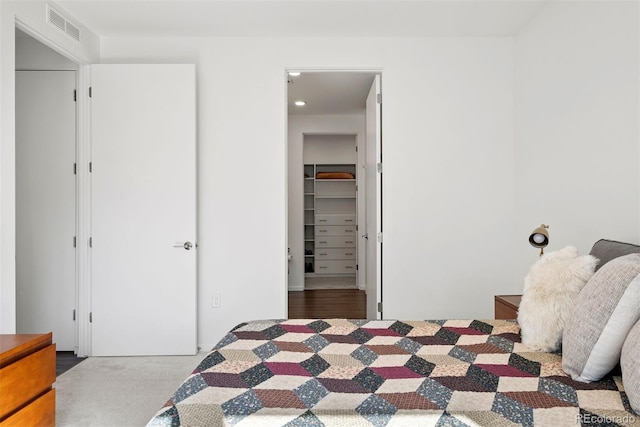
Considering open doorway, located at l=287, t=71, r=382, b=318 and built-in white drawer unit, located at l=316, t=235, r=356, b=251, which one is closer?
open doorway, located at l=287, t=71, r=382, b=318

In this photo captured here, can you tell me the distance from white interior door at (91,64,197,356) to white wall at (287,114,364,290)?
291 cm

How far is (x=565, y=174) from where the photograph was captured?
8.87ft

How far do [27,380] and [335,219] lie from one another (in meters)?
5.51

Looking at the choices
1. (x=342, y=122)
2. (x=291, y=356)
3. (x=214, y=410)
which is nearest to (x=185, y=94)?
(x=291, y=356)

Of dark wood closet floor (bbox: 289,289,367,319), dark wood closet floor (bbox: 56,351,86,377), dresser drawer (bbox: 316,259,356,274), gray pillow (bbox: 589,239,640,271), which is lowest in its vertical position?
dark wood closet floor (bbox: 56,351,86,377)

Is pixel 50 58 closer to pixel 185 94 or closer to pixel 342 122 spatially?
pixel 185 94

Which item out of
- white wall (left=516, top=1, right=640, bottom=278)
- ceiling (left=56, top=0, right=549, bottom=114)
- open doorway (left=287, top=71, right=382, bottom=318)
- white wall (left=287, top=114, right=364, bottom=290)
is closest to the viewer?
white wall (left=516, top=1, right=640, bottom=278)

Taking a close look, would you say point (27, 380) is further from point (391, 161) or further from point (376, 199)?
point (391, 161)

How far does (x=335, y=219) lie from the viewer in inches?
282

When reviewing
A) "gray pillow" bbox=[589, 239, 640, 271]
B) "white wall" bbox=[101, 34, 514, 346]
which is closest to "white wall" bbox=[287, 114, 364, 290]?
"white wall" bbox=[101, 34, 514, 346]

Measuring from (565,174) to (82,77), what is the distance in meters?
3.69

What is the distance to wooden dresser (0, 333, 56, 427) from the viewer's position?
1816mm

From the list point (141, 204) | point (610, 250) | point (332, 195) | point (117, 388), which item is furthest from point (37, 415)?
point (332, 195)

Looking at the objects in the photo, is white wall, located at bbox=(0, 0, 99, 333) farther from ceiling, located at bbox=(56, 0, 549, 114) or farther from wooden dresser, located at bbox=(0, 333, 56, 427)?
ceiling, located at bbox=(56, 0, 549, 114)
